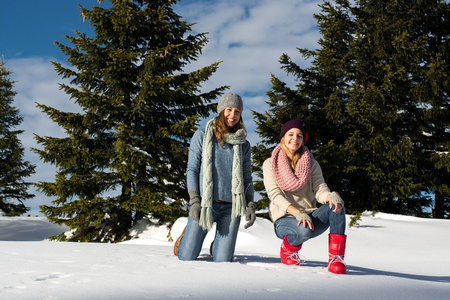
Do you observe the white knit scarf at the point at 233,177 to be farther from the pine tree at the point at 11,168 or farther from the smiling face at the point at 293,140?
the pine tree at the point at 11,168

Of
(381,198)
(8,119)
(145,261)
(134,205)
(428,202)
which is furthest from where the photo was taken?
(8,119)

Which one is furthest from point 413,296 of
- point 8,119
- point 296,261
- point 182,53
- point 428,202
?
point 8,119

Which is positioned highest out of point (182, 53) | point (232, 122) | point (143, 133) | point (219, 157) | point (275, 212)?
point (182, 53)

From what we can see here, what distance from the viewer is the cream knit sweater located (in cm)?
367

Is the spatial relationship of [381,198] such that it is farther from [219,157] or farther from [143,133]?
[219,157]

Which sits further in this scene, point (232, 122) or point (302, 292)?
point (232, 122)

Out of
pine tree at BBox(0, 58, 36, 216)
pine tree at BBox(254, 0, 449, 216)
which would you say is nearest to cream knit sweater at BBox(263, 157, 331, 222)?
pine tree at BBox(254, 0, 449, 216)

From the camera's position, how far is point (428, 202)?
14.4 meters

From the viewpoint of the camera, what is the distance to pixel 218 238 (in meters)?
3.79

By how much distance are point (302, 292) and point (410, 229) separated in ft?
27.5

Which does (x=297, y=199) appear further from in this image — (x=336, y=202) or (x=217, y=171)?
(x=217, y=171)

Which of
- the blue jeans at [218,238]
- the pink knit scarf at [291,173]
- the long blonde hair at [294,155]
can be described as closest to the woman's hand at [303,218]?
the pink knit scarf at [291,173]

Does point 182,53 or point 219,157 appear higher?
point 182,53

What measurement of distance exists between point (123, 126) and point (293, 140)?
21.0ft
